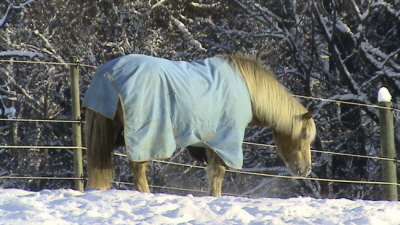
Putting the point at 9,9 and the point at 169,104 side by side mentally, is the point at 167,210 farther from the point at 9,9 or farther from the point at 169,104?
the point at 9,9

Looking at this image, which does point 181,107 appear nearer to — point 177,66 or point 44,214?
point 177,66

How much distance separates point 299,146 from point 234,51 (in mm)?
8116

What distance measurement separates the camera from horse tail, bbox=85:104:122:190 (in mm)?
5656

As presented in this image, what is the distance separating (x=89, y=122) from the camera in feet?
18.7

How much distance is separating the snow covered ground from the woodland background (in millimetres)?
9029

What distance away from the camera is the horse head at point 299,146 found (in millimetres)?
6699

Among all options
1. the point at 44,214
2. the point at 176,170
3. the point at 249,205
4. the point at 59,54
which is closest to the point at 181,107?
the point at 249,205

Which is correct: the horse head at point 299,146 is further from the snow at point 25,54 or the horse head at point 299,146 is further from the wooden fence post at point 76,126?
the snow at point 25,54

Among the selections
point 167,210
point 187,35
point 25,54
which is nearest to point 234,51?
point 187,35

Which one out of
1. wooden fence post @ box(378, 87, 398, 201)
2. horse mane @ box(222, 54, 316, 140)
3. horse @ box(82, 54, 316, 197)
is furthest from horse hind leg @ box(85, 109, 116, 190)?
wooden fence post @ box(378, 87, 398, 201)

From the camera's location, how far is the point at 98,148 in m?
5.66

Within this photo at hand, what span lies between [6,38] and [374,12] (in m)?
6.90

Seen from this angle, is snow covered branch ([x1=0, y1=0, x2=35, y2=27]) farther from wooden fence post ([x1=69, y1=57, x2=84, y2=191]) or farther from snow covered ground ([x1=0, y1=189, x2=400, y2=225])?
snow covered ground ([x1=0, y1=189, x2=400, y2=225])

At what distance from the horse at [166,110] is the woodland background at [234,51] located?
7.83 metres
